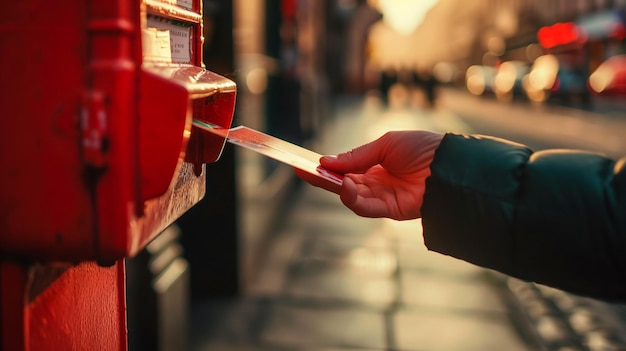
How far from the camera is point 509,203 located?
4.60 ft

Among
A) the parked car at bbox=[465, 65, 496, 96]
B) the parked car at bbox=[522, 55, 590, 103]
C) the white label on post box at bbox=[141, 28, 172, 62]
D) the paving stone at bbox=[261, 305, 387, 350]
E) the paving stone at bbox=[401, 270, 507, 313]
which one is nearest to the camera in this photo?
the white label on post box at bbox=[141, 28, 172, 62]

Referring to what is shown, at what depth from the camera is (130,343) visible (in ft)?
9.69

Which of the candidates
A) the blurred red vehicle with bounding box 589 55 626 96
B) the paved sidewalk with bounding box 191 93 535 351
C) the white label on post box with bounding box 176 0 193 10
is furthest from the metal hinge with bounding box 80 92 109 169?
the blurred red vehicle with bounding box 589 55 626 96

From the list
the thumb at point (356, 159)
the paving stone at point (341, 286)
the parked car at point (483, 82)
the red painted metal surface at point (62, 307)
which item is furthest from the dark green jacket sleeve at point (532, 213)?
the parked car at point (483, 82)

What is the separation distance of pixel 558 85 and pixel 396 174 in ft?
93.3

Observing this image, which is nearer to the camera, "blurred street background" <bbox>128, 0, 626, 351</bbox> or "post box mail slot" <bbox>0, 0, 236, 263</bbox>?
"post box mail slot" <bbox>0, 0, 236, 263</bbox>

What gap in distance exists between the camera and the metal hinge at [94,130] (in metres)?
0.94

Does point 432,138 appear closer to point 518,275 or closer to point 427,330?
point 518,275

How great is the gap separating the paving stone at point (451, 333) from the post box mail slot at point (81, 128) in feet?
9.54

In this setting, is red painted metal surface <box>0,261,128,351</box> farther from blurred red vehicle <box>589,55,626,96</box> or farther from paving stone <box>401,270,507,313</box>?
blurred red vehicle <box>589,55,626,96</box>

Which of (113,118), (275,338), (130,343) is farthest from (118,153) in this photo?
(275,338)

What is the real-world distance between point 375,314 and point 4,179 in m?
3.35

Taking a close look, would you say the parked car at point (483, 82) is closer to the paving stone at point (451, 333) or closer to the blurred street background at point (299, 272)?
the blurred street background at point (299, 272)

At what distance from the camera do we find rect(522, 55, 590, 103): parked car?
26.9 metres
